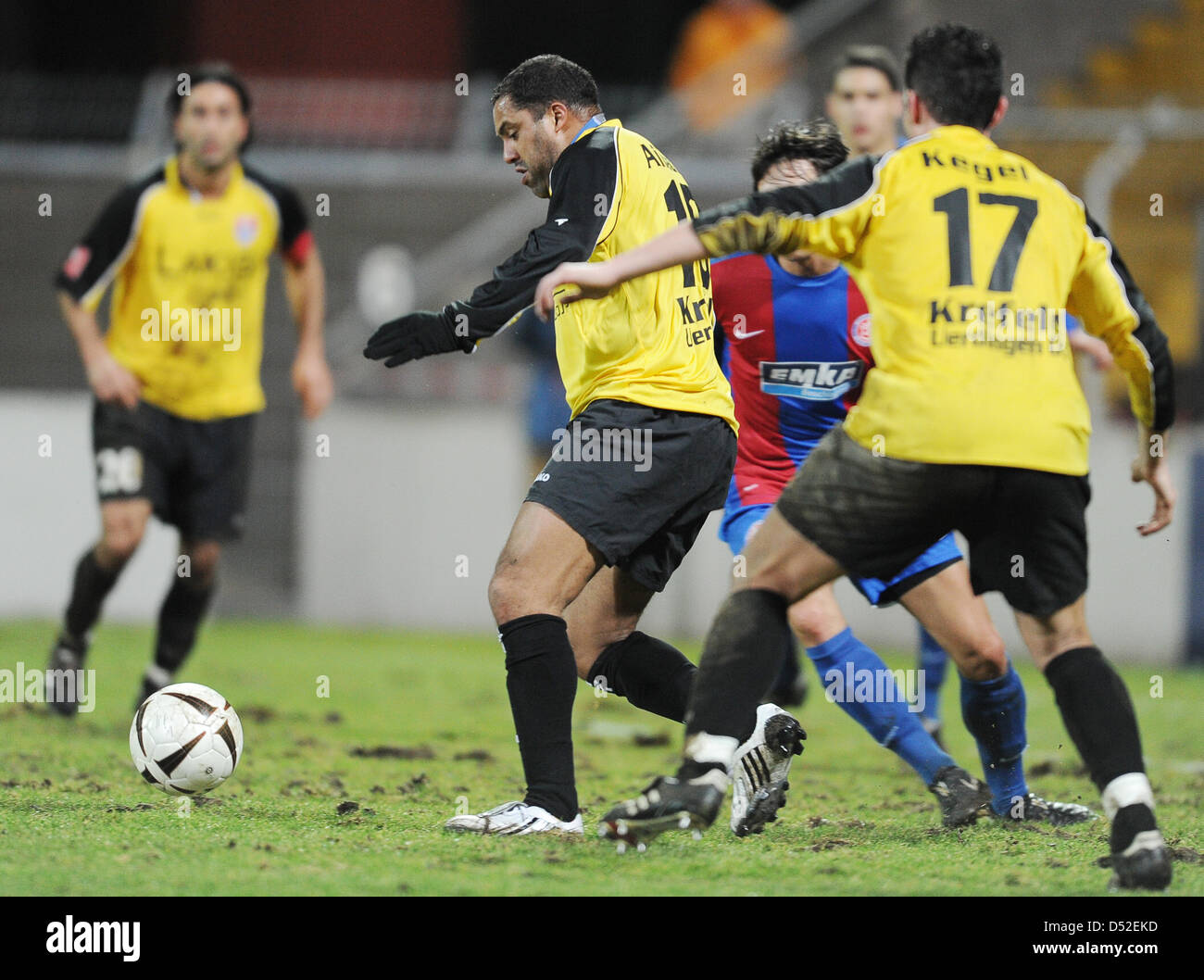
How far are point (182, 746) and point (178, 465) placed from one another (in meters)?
Result: 2.56

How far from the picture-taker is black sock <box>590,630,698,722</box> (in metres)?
4.90

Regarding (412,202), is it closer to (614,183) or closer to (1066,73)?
(1066,73)

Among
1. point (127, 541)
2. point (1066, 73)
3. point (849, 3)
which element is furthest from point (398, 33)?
point (127, 541)

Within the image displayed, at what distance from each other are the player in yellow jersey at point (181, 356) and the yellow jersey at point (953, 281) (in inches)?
148

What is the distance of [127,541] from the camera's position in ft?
23.2

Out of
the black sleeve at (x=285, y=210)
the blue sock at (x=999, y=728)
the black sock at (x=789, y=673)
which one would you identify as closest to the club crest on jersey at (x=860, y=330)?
the blue sock at (x=999, y=728)

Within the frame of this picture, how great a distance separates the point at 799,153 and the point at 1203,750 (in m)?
3.49

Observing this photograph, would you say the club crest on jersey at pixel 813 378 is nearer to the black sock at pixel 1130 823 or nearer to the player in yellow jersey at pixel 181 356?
the black sock at pixel 1130 823

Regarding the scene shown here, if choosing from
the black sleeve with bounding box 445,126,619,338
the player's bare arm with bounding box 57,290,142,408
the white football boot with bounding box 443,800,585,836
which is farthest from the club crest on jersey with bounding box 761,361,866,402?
the player's bare arm with bounding box 57,290,142,408

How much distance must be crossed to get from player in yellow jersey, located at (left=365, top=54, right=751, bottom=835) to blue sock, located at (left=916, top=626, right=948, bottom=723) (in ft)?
6.97

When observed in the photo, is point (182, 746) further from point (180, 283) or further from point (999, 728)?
point (180, 283)

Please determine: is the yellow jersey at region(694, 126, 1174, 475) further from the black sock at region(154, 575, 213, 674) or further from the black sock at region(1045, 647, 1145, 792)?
the black sock at region(154, 575, 213, 674)

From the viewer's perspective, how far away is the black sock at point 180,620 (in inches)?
280

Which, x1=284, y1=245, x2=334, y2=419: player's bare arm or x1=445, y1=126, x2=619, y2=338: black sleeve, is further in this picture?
x1=284, y1=245, x2=334, y2=419: player's bare arm
